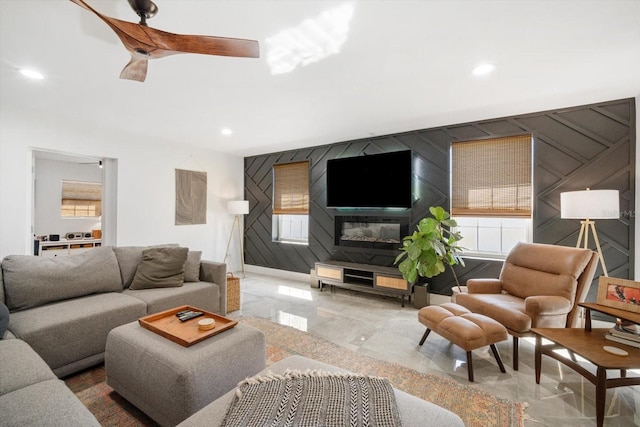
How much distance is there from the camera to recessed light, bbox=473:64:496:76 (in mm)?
2336

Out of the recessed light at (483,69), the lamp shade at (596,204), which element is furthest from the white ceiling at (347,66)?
the lamp shade at (596,204)

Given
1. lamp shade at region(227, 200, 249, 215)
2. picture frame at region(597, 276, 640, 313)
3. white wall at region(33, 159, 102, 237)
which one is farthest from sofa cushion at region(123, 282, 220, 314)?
white wall at region(33, 159, 102, 237)

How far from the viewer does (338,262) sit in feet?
15.4

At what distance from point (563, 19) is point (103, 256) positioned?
13.9 ft

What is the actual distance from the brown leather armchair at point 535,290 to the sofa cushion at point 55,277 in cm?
362

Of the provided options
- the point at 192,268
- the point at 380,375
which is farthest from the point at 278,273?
the point at 380,375

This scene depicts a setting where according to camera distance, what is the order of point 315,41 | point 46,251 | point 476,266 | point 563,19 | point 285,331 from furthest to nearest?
point 46,251 → point 476,266 → point 285,331 → point 315,41 → point 563,19

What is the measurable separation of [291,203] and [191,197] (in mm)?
1880

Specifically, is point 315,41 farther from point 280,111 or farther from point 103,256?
point 103,256

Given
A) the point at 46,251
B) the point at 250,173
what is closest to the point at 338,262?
the point at 250,173

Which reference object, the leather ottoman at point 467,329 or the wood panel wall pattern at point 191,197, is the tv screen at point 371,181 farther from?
the wood panel wall pattern at point 191,197

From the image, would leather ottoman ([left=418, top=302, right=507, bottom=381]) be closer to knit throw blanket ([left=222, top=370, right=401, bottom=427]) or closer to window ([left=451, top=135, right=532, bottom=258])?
knit throw blanket ([left=222, top=370, right=401, bottom=427])

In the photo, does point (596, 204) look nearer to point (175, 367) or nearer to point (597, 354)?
point (597, 354)

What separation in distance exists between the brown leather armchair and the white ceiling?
1.67m
